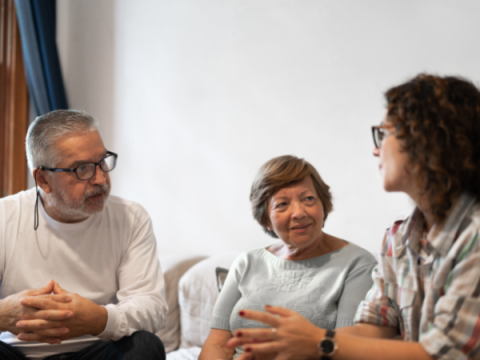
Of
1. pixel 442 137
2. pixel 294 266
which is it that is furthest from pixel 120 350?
→ pixel 442 137

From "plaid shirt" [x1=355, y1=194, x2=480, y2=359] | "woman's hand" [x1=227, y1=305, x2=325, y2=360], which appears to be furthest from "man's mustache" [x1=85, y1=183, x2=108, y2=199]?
"plaid shirt" [x1=355, y1=194, x2=480, y2=359]

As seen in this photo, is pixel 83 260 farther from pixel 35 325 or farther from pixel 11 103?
pixel 11 103

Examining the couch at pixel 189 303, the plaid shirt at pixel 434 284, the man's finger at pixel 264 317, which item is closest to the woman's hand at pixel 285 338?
the man's finger at pixel 264 317

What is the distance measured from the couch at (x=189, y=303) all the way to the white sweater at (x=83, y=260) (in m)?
0.48

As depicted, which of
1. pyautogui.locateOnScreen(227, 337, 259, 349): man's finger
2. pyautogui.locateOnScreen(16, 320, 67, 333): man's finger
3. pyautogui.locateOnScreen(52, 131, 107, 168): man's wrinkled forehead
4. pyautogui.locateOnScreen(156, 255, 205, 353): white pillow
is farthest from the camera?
pyautogui.locateOnScreen(156, 255, 205, 353): white pillow

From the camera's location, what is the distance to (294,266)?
1.73m

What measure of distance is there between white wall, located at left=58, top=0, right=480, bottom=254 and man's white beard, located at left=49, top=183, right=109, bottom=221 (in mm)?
1061

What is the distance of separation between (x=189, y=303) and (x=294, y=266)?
83cm

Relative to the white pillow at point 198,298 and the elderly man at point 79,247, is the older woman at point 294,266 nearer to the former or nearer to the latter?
the elderly man at point 79,247

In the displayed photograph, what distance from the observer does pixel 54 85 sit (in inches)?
134

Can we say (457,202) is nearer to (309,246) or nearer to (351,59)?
(309,246)

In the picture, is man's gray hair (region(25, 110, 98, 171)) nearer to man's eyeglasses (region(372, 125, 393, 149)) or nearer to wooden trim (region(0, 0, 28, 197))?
man's eyeglasses (region(372, 125, 393, 149))

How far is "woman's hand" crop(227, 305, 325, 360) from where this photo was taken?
3.65 feet

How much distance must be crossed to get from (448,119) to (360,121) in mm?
1215
